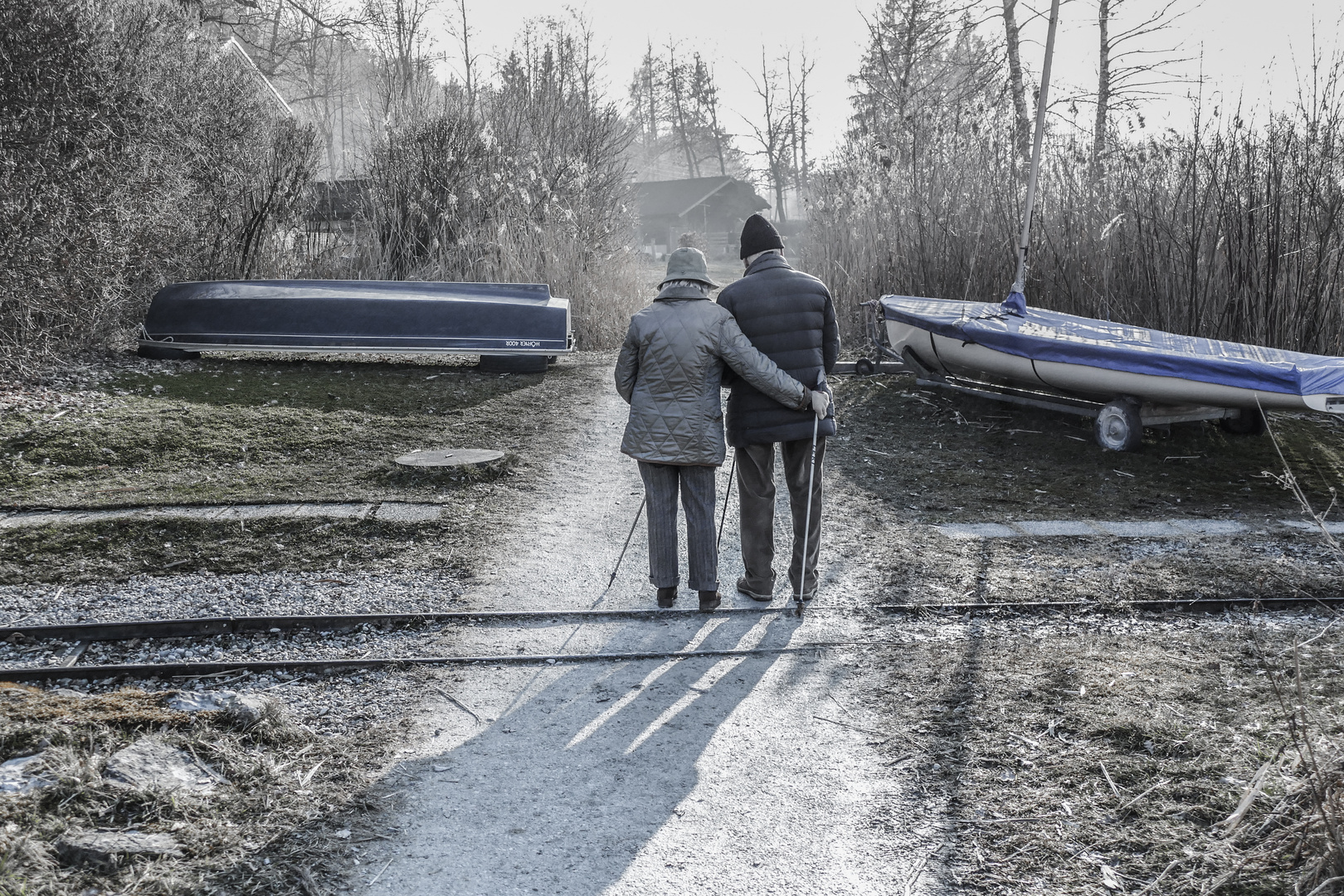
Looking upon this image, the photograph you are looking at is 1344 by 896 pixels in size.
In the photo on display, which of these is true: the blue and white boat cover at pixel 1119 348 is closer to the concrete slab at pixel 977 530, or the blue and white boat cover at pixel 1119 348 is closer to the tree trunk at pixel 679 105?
the concrete slab at pixel 977 530

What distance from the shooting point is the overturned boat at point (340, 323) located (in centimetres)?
1098

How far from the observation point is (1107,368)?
8.08 metres

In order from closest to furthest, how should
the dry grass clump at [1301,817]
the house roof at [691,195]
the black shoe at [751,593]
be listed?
the dry grass clump at [1301,817]
the black shoe at [751,593]
the house roof at [691,195]

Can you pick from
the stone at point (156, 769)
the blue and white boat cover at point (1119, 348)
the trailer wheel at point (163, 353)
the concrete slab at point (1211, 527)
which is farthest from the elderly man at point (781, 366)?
the trailer wheel at point (163, 353)

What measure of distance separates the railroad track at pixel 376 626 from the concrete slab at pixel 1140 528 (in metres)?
1.20

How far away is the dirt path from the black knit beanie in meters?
1.70

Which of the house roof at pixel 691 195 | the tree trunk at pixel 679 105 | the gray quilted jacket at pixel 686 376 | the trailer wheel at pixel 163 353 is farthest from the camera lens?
the tree trunk at pixel 679 105

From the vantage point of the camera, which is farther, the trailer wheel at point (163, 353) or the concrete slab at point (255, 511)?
the trailer wheel at point (163, 353)

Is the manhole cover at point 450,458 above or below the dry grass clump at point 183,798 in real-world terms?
above

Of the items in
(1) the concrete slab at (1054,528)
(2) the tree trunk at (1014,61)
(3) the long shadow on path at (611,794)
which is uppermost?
(2) the tree trunk at (1014,61)

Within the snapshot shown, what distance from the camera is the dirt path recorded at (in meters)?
2.90

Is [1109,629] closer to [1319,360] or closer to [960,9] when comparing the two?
[1319,360]

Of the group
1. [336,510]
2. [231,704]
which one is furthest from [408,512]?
[231,704]

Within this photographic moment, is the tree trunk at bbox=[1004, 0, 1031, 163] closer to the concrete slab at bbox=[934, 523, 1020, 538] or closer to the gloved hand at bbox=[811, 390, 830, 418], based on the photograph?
the concrete slab at bbox=[934, 523, 1020, 538]
